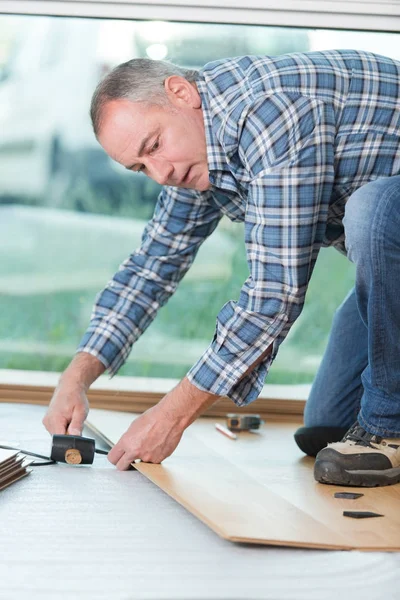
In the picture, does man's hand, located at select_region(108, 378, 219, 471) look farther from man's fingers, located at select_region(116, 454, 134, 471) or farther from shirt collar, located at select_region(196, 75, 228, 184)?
shirt collar, located at select_region(196, 75, 228, 184)

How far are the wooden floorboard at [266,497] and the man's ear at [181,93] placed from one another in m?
0.79

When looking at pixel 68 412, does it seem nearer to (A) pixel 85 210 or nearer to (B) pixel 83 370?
(B) pixel 83 370

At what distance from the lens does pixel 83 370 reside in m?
2.01

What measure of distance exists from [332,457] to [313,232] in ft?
1.59

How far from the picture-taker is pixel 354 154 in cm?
177

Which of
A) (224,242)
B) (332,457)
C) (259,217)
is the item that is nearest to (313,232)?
(259,217)

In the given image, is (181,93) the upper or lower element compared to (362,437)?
upper

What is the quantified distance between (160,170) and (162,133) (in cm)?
9

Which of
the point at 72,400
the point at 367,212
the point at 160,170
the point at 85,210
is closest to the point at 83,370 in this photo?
the point at 72,400

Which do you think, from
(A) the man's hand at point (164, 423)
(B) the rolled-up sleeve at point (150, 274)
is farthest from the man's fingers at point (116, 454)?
(B) the rolled-up sleeve at point (150, 274)

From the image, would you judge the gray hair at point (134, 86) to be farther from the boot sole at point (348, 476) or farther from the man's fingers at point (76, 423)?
the boot sole at point (348, 476)

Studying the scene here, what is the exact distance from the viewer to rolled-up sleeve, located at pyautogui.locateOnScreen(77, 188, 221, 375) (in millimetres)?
2088

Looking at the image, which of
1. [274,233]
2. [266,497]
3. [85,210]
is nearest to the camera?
[266,497]

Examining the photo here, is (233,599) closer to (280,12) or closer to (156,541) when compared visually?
(156,541)
